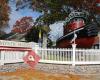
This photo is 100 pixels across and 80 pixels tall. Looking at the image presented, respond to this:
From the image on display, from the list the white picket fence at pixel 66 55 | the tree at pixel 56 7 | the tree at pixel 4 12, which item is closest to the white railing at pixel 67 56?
the white picket fence at pixel 66 55

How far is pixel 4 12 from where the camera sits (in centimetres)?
3972

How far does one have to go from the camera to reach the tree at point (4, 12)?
36.5 metres

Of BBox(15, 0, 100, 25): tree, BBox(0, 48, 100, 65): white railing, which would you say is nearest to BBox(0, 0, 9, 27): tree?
BBox(15, 0, 100, 25): tree

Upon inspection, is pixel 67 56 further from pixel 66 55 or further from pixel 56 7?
pixel 56 7

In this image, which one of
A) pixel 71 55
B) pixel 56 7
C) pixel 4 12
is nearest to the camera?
pixel 71 55

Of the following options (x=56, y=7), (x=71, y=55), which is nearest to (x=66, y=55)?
(x=71, y=55)

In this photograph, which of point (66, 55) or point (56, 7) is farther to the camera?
point (56, 7)

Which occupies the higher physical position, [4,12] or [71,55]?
[4,12]

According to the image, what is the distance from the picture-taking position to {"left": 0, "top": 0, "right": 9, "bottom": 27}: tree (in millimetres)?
36469

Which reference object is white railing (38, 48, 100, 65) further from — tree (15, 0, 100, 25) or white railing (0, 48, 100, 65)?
tree (15, 0, 100, 25)

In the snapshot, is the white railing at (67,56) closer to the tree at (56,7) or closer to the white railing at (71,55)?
the white railing at (71,55)

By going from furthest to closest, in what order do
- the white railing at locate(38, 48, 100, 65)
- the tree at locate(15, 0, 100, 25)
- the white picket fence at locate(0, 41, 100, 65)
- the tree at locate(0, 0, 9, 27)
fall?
the tree at locate(0, 0, 9, 27) < the tree at locate(15, 0, 100, 25) < the white railing at locate(38, 48, 100, 65) < the white picket fence at locate(0, 41, 100, 65)

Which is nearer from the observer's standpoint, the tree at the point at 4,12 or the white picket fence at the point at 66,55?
the white picket fence at the point at 66,55

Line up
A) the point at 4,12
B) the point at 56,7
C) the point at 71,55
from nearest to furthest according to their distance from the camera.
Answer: the point at 71,55 < the point at 56,7 < the point at 4,12
